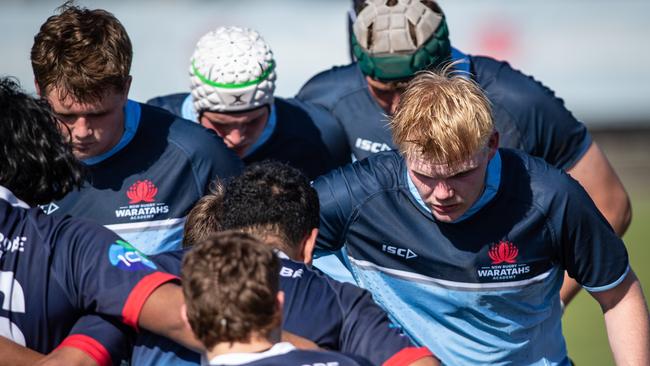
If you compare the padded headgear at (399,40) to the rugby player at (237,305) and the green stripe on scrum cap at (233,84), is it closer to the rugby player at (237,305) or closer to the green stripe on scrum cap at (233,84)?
the green stripe on scrum cap at (233,84)

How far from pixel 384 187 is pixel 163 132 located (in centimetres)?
112

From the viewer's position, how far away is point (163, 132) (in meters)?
5.03

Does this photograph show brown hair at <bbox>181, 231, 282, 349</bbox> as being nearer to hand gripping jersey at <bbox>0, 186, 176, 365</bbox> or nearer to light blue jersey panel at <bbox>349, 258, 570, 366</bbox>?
hand gripping jersey at <bbox>0, 186, 176, 365</bbox>

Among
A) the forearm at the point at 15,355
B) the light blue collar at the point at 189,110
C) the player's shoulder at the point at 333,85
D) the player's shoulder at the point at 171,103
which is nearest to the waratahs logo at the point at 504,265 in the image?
the player's shoulder at the point at 333,85

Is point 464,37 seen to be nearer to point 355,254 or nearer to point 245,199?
point 355,254

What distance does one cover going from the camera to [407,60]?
17.4 feet

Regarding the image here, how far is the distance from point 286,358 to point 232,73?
2814 mm

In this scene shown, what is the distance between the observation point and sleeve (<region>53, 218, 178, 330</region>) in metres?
3.40

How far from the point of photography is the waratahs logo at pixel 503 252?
445 cm

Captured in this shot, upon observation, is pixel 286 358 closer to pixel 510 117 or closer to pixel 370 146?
pixel 510 117

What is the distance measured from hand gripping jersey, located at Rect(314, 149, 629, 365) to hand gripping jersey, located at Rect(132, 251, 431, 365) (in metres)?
0.97

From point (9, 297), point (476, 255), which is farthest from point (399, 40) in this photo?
point (9, 297)

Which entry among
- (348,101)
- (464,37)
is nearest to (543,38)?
(464,37)

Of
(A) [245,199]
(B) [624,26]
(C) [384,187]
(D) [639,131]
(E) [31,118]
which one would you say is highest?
(E) [31,118]
